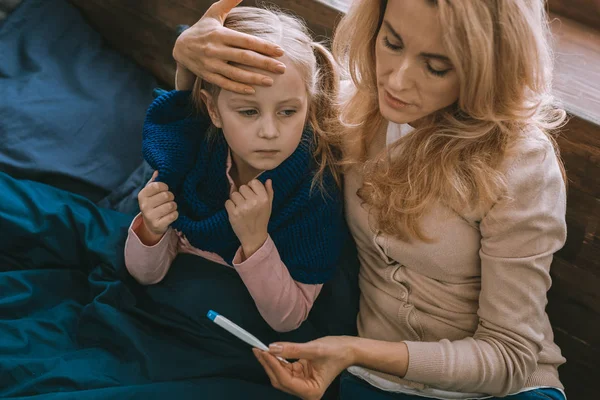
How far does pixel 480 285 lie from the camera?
113 centimetres

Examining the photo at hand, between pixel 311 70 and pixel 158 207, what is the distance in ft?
1.21

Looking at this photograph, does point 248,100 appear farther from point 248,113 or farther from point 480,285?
point 480,285

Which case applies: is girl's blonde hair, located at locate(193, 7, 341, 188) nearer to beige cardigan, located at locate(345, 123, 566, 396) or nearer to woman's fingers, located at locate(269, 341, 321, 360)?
beige cardigan, located at locate(345, 123, 566, 396)

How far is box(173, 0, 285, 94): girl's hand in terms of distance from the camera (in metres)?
1.00

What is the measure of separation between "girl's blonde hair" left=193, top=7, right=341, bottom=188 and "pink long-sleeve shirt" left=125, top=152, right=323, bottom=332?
18 centimetres

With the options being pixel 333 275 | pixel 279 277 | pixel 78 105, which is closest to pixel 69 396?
pixel 279 277

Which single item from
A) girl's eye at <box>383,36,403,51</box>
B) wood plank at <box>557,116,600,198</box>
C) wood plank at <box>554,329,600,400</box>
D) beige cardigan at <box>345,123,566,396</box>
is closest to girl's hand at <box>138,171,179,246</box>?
beige cardigan at <box>345,123,566,396</box>

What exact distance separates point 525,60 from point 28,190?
44.8 inches

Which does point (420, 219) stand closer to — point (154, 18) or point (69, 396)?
point (69, 396)

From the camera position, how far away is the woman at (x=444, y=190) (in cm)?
92

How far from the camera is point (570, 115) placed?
1.19 m

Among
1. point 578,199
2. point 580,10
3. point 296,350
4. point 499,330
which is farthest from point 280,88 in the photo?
point 580,10

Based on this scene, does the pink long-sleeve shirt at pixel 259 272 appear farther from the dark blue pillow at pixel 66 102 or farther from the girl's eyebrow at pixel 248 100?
the dark blue pillow at pixel 66 102

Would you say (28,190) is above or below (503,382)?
below
